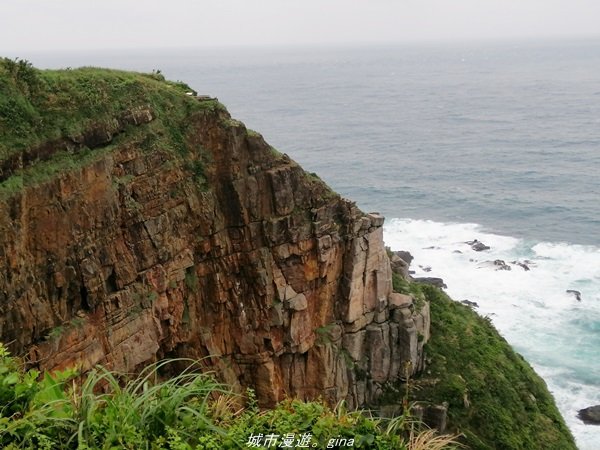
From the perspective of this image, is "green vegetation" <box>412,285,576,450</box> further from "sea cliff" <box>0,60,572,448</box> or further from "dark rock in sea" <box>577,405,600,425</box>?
"dark rock in sea" <box>577,405,600,425</box>

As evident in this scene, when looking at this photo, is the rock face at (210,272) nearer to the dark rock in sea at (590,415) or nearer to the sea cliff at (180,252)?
the sea cliff at (180,252)

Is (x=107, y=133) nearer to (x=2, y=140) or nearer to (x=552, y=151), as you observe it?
(x=2, y=140)

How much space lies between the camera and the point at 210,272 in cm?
3000

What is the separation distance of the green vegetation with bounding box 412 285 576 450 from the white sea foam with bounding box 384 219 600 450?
6175 mm

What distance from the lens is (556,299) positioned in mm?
59562

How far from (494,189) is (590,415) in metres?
51.2

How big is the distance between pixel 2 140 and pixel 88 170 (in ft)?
10.6

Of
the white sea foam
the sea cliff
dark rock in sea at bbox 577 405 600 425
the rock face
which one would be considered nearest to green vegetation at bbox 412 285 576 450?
the sea cliff

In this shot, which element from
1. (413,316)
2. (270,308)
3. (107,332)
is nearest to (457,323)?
(413,316)

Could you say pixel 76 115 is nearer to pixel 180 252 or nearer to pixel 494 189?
pixel 180 252

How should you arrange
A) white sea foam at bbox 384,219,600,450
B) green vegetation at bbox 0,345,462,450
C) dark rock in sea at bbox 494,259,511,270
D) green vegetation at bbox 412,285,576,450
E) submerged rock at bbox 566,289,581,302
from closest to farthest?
green vegetation at bbox 0,345,462,450 → green vegetation at bbox 412,285,576,450 → white sea foam at bbox 384,219,600,450 → submerged rock at bbox 566,289,581,302 → dark rock in sea at bbox 494,259,511,270

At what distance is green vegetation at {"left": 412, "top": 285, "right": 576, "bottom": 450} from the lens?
33.5 metres

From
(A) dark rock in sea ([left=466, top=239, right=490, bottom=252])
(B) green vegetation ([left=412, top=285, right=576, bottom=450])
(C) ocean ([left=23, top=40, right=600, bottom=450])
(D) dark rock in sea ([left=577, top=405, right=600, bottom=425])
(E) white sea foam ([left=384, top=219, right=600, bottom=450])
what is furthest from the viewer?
(A) dark rock in sea ([left=466, top=239, right=490, bottom=252])

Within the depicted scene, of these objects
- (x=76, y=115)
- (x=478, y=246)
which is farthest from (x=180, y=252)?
(x=478, y=246)
